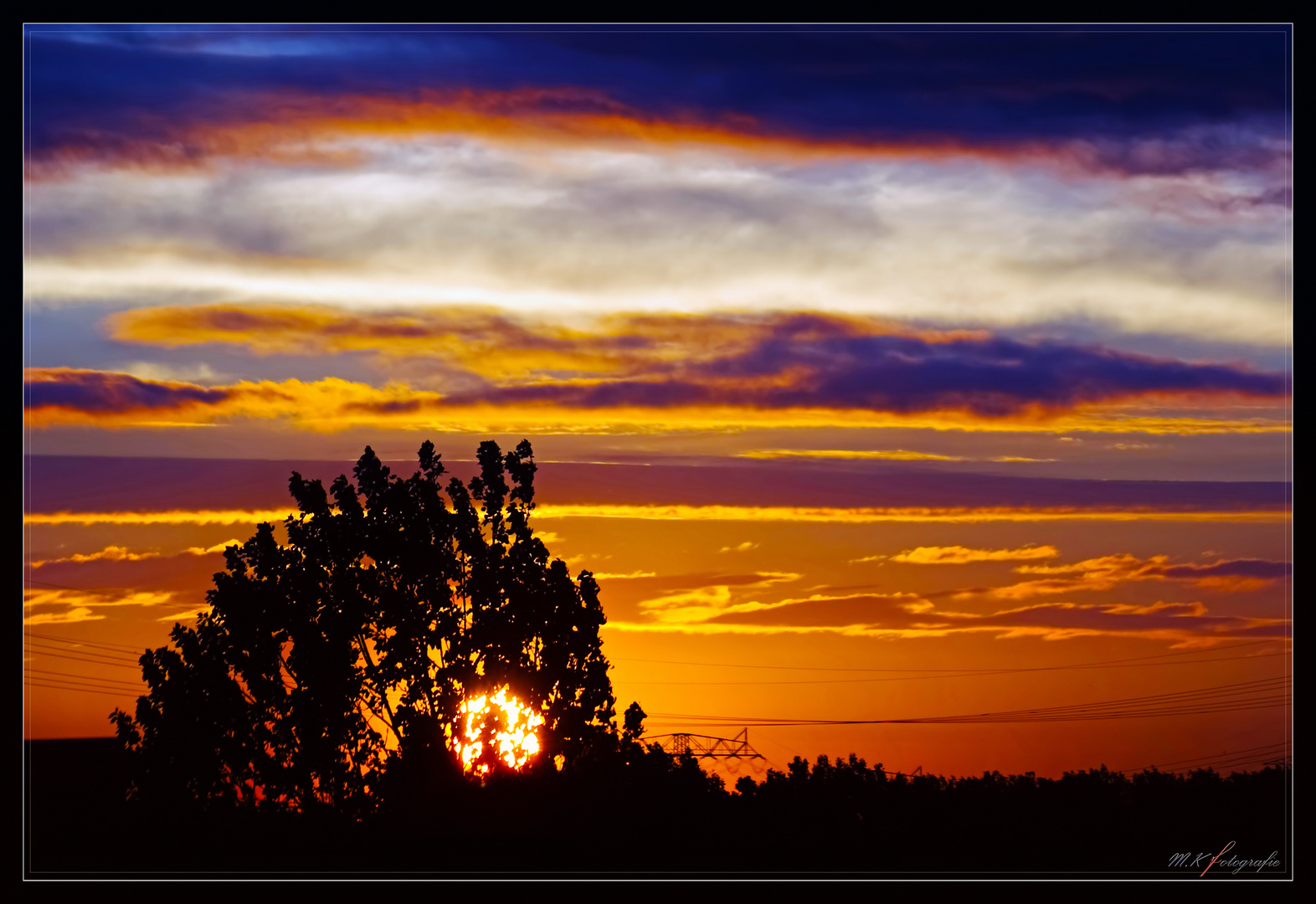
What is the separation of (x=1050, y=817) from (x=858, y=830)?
15.0ft

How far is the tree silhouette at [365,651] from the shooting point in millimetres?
29703

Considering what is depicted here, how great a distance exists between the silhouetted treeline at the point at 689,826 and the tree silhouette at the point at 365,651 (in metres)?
1.03

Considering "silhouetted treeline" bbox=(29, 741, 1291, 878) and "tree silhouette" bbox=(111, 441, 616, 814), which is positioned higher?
"tree silhouette" bbox=(111, 441, 616, 814)

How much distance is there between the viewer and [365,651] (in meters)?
30.7

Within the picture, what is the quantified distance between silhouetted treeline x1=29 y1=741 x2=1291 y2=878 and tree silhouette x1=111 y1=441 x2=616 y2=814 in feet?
3.39

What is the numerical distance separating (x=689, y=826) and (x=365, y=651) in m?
9.92

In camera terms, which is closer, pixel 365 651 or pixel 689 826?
pixel 689 826

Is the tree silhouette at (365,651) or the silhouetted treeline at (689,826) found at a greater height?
the tree silhouette at (365,651)

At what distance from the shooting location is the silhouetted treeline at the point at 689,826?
65.4 ft

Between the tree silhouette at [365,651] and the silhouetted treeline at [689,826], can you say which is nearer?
the silhouetted treeline at [689,826]

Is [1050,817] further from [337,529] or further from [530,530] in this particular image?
[337,529]

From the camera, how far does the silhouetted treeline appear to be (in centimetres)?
1992
